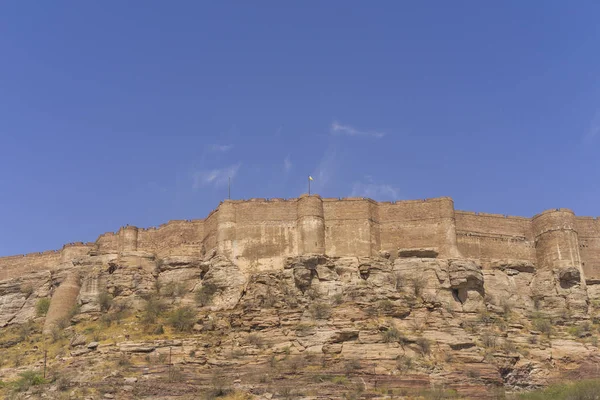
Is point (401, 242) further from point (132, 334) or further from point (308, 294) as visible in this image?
point (132, 334)

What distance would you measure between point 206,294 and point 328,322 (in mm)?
7052

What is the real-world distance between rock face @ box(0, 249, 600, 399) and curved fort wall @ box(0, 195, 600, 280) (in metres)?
0.84

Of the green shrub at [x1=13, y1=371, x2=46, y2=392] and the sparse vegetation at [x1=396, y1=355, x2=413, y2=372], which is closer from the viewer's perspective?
the sparse vegetation at [x1=396, y1=355, x2=413, y2=372]

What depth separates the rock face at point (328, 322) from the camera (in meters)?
40.2

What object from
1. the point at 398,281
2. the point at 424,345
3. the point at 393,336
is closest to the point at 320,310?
the point at 393,336

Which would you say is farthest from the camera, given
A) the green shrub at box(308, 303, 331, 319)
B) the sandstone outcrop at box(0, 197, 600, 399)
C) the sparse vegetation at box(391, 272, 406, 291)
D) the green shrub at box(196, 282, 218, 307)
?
the green shrub at box(196, 282, 218, 307)

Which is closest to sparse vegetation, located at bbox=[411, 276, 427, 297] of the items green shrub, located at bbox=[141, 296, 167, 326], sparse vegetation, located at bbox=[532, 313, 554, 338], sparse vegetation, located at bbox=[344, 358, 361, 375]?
sparse vegetation, located at bbox=[532, 313, 554, 338]

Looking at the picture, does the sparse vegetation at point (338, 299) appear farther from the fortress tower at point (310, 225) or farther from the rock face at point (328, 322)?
Answer: the fortress tower at point (310, 225)

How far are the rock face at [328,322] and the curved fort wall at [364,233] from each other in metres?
0.84

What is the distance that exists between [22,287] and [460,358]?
990 inches

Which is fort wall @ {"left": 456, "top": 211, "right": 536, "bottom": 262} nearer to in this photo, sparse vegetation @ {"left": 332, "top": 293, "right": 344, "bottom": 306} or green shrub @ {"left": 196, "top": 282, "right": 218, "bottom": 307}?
sparse vegetation @ {"left": 332, "top": 293, "right": 344, "bottom": 306}

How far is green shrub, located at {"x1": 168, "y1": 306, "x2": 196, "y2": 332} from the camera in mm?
44125

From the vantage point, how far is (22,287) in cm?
5353

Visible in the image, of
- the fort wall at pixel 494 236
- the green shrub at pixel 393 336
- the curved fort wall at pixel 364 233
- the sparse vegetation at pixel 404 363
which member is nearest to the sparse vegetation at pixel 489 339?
the green shrub at pixel 393 336
